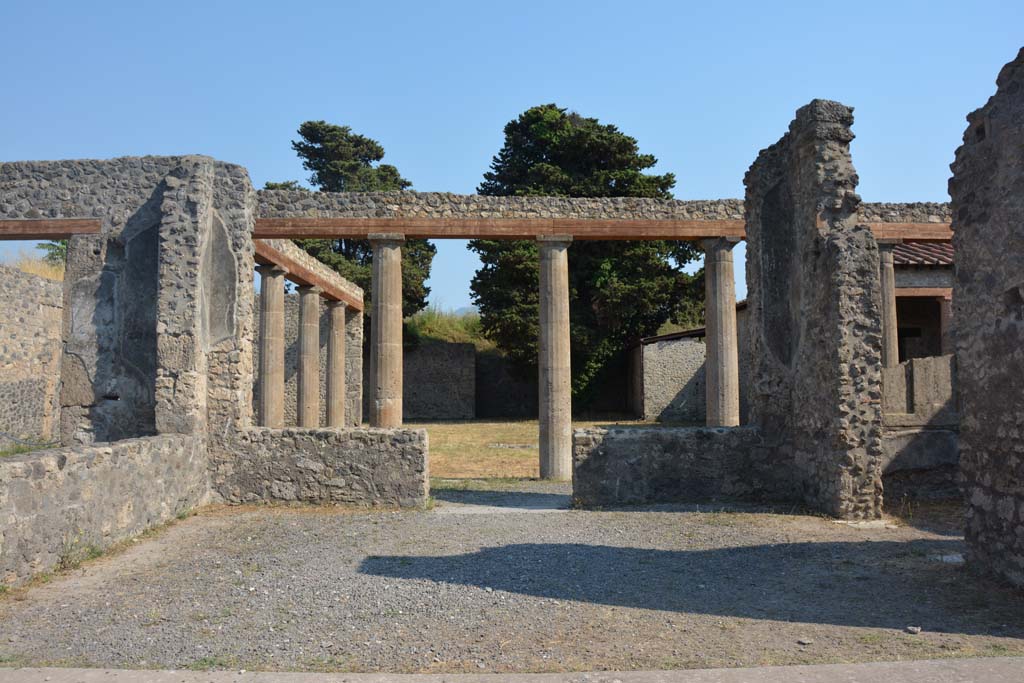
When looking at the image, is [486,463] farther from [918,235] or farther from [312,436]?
[918,235]

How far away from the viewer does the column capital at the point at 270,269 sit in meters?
14.5

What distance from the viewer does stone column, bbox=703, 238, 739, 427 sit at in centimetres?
1266

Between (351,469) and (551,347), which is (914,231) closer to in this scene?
(551,347)

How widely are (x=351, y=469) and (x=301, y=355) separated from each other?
8.82 m

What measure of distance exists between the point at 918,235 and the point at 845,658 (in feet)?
36.5

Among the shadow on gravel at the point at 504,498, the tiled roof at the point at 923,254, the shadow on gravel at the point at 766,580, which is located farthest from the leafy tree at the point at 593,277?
the shadow on gravel at the point at 766,580

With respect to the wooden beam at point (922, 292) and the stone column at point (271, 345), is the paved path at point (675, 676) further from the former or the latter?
the wooden beam at point (922, 292)

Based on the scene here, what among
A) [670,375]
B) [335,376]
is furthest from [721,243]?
[670,375]

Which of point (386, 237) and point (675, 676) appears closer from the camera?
point (675, 676)

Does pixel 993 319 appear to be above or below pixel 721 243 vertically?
below

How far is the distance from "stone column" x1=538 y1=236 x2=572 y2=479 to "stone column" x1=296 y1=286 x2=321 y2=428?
6.43m

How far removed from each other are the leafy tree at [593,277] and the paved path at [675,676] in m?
22.2

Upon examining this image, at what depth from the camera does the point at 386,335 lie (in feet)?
40.5

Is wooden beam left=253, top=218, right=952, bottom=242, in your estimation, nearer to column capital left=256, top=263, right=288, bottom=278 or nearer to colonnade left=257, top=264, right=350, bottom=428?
column capital left=256, top=263, right=288, bottom=278
